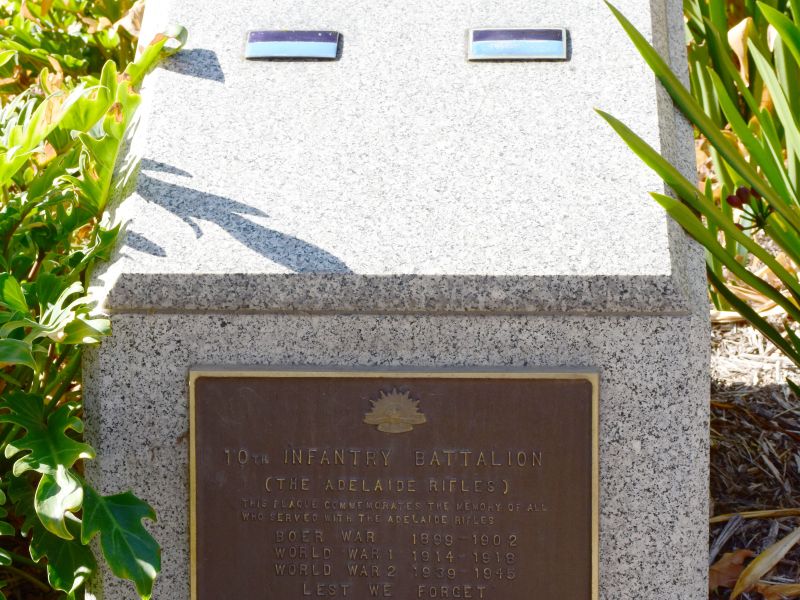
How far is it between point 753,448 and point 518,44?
148cm

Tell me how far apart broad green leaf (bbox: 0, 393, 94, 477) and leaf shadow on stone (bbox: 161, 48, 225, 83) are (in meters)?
1.01

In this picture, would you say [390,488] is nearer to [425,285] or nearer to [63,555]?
[425,285]

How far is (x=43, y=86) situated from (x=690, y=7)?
2.44 metres

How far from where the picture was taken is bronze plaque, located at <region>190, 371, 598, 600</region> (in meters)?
2.19

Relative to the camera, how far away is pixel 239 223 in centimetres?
229

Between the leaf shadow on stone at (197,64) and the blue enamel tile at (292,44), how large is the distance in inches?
3.8

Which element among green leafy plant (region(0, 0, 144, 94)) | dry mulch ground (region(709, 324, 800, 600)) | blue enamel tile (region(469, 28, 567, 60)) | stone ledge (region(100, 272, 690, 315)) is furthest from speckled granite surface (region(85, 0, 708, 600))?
green leafy plant (region(0, 0, 144, 94))

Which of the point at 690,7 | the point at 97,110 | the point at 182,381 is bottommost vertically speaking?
A: the point at 182,381

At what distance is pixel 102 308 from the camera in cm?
218

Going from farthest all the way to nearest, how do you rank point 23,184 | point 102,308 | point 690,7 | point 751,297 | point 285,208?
point 690,7 < point 751,297 < point 23,184 < point 285,208 < point 102,308

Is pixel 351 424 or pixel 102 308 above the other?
pixel 102 308

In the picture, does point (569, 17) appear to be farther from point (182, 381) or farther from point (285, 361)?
point (182, 381)

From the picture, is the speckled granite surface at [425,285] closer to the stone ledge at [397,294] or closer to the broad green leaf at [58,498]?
the stone ledge at [397,294]

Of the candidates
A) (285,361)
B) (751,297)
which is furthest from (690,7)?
(285,361)
